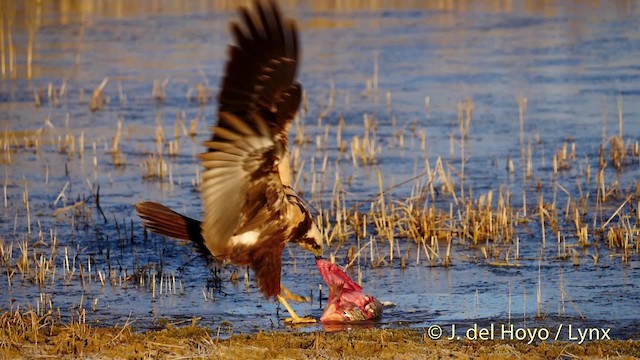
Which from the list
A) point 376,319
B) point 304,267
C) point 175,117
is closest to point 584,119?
point 175,117

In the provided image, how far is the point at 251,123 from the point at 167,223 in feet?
4.36

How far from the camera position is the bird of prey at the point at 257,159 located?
225 inches

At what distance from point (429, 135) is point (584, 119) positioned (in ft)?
5.79

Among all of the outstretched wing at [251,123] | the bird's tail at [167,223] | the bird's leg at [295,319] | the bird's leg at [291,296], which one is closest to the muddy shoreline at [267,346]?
the bird's leg at [295,319]

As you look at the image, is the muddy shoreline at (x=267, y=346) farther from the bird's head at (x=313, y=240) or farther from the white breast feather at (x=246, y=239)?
the bird's head at (x=313, y=240)

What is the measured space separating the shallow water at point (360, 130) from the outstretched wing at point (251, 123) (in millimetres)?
714

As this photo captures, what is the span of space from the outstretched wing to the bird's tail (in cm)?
55

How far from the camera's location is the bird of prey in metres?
5.70

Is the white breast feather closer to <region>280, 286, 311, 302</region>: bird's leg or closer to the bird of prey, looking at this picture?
the bird of prey

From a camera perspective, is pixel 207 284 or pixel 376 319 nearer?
pixel 376 319

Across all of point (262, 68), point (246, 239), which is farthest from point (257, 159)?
point (246, 239)

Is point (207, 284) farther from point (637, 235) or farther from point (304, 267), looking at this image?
point (637, 235)

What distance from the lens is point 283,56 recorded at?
18.7ft

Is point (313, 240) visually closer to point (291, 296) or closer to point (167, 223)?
point (291, 296)
